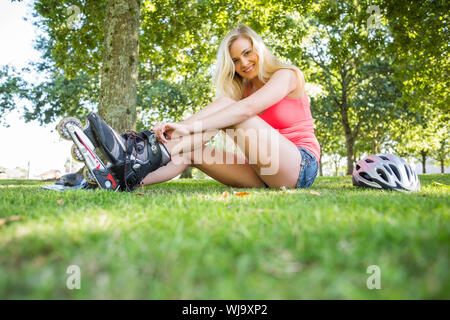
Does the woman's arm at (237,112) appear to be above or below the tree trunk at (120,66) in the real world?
below

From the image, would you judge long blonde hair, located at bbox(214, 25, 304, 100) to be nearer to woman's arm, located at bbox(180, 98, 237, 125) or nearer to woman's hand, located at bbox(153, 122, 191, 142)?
woman's arm, located at bbox(180, 98, 237, 125)

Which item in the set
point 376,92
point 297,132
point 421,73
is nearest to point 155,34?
point 297,132

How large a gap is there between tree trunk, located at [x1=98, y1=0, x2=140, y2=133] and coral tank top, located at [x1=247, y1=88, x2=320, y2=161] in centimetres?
311

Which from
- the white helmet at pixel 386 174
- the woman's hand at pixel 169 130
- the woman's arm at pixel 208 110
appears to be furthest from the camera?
the white helmet at pixel 386 174

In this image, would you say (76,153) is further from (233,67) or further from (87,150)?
(233,67)

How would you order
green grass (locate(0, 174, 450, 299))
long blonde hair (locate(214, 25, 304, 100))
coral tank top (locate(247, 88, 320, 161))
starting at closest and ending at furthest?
green grass (locate(0, 174, 450, 299)) < coral tank top (locate(247, 88, 320, 161)) < long blonde hair (locate(214, 25, 304, 100))

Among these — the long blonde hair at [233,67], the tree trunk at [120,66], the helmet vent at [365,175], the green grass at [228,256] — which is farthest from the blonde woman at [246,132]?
the tree trunk at [120,66]

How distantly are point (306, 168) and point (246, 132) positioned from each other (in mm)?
956

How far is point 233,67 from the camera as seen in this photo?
4098 mm

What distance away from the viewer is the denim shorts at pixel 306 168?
11.9 feet

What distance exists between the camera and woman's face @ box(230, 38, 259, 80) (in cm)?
392

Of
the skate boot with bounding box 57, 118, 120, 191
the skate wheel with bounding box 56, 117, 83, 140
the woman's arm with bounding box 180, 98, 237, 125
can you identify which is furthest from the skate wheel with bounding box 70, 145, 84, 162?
the woman's arm with bounding box 180, 98, 237, 125

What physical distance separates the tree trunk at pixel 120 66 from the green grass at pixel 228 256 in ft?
14.5

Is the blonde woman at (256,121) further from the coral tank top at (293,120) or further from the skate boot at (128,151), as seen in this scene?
the skate boot at (128,151)
